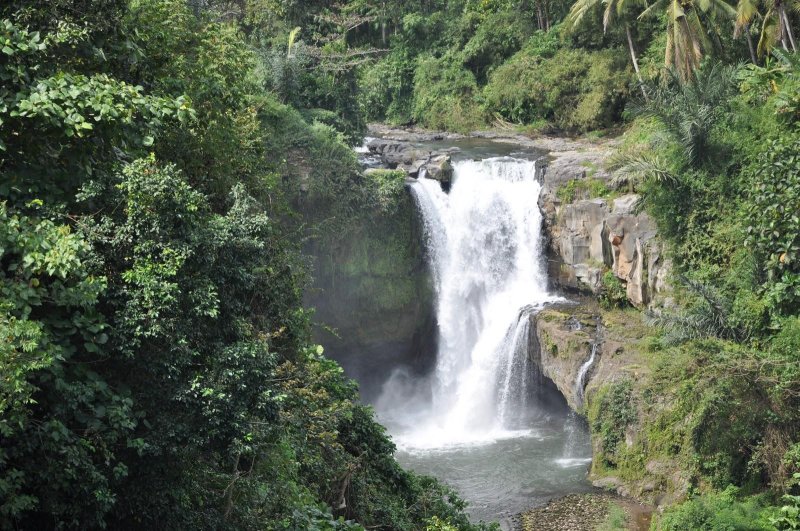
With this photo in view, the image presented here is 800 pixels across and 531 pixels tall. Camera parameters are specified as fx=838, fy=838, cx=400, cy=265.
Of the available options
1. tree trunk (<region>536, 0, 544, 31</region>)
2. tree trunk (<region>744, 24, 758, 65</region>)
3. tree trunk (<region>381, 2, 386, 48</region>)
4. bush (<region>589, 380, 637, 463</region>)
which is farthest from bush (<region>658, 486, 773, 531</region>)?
tree trunk (<region>381, 2, 386, 48</region>)

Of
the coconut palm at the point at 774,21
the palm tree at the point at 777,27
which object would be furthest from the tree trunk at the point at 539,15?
the coconut palm at the point at 774,21

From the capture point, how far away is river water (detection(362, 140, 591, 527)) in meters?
21.9

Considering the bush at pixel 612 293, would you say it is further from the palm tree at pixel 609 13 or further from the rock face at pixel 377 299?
the palm tree at pixel 609 13

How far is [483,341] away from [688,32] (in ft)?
35.6

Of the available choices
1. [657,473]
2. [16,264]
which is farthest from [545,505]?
[16,264]

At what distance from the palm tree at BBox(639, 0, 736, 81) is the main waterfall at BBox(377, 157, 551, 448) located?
5329mm

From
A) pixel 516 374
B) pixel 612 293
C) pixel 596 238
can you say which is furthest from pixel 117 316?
pixel 596 238

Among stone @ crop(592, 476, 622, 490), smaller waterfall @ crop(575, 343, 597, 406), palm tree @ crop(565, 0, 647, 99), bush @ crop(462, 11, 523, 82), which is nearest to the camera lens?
stone @ crop(592, 476, 622, 490)

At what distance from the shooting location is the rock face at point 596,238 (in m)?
21.7

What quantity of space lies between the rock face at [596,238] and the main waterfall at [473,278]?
75cm

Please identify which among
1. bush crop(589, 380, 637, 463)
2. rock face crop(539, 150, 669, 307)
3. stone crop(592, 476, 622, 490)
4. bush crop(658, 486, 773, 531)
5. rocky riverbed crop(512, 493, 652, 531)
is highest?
rock face crop(539, 150, 669, 307)

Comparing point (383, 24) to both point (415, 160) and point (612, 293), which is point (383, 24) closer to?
point (415, 160)

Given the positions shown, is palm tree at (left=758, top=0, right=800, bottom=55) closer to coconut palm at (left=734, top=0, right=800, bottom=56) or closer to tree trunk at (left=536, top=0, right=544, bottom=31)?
coconut palm at (left=734, top=0, right=800, bottom=56)

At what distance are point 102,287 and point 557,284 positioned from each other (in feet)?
61.7
